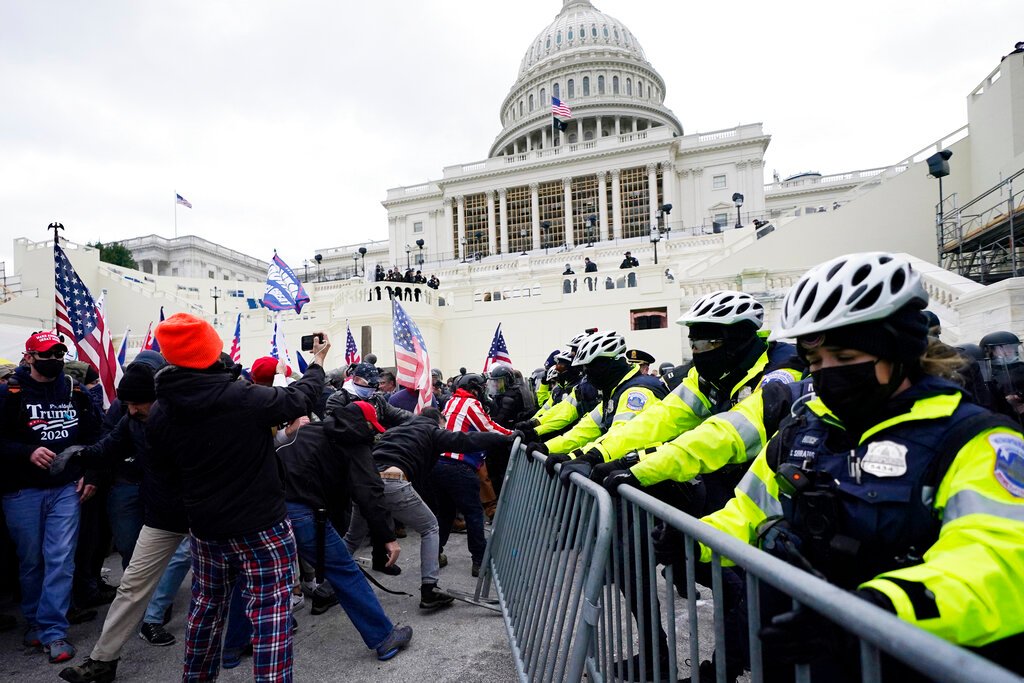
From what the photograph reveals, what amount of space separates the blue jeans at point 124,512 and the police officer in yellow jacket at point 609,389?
3.54 metres

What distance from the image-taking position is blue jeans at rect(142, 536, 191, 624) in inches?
173

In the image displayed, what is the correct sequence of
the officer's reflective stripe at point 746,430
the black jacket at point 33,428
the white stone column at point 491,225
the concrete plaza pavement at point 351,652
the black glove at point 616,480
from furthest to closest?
the white stone column at point 491,225, the black jacket at point 33,428, the concrete plaza pavement at point 351,652, the officer's reflective stripe at point 746,430, the black glove at point 616,480

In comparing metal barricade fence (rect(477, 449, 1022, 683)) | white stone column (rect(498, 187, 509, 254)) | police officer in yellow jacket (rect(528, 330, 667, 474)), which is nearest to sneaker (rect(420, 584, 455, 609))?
metal barricade fence (rect(477, 449, 1022, 683))

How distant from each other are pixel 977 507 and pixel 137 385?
4331 mm

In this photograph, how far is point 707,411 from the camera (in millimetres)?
3291

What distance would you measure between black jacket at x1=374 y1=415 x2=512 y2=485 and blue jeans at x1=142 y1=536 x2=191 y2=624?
5.31 ft

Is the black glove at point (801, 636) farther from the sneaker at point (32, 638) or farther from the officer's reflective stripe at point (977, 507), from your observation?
the sneaker at point (32, 638)

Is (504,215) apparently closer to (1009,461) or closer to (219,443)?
(219,443)

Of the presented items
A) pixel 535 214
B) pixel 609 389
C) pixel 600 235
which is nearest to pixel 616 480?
pixel 609 389

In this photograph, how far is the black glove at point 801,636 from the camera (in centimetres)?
124

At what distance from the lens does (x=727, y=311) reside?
3029mm

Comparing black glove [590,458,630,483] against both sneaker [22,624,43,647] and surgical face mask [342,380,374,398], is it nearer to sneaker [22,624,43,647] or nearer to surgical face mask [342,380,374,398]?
surgical face mask [342,380,374,398]

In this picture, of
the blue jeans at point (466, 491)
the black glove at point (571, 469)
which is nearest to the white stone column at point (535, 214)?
the blue jeans at point (466, 491)

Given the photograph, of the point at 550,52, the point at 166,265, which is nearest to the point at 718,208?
the point at 550,52
